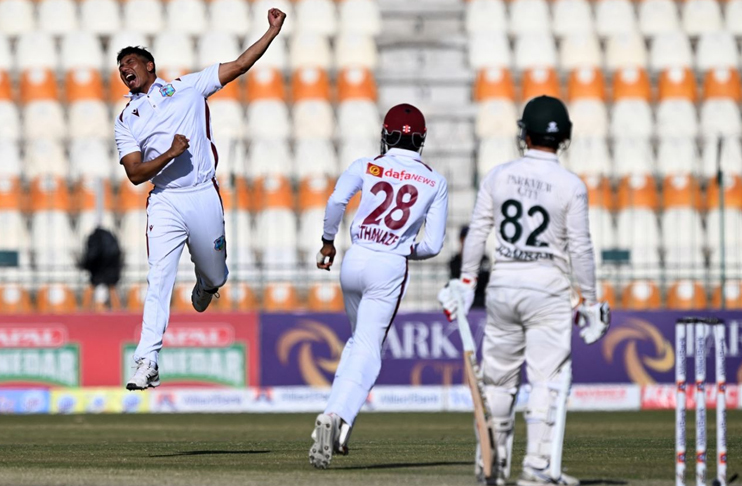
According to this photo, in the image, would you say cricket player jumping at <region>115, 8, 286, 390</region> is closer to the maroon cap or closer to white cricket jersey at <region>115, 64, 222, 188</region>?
white cricket jersey at <region>115, 64, 222, 188</region>

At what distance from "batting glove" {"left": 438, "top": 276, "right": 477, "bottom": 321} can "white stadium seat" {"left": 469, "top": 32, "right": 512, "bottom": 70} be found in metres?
14.1

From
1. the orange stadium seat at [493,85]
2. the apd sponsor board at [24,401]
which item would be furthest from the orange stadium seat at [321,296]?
the orange stadium seat at [493,85]

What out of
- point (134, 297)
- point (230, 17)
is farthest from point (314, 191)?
point (230, 17)

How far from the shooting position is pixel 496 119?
61.8 ft

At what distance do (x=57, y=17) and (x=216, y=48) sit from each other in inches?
102

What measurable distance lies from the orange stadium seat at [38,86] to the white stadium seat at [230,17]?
98.9 inches

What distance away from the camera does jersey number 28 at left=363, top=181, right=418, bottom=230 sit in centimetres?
723

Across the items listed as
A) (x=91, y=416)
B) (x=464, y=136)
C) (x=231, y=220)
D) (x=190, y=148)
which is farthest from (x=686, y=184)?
(x=190, y=148)

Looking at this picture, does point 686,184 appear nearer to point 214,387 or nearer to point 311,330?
point 311,330

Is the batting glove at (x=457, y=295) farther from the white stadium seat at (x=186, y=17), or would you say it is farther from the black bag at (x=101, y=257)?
the white stadium seat at (x=186, y=17)

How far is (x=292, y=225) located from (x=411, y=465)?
10042 millimetres

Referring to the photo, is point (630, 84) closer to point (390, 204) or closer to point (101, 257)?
point (101, 257)

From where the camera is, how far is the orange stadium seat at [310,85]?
742 inches

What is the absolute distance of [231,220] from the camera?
16.0 metres
